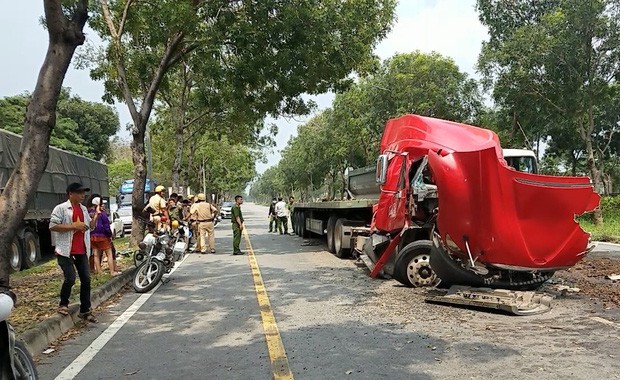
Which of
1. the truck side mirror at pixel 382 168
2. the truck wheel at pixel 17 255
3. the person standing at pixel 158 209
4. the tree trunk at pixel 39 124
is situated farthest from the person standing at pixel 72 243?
the truck wheel at pixel 17 255

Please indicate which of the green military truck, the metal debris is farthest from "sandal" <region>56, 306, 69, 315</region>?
the metal debris

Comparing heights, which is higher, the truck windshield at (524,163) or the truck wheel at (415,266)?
the truck windshield at (524,163)

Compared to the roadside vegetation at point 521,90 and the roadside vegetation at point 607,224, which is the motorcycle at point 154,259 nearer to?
the roadside vegetation at point 521,90

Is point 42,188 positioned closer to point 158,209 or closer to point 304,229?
point 158,209

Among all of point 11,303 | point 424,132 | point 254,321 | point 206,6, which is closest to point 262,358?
point 254,321

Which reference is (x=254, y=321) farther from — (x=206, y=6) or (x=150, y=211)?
(x=206, y=6)

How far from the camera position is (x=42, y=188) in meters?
15.0

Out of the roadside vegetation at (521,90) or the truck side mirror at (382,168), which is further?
the roadside vegetation at (521,90)

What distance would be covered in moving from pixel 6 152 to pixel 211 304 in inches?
309

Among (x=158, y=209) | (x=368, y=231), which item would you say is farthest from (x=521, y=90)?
(x=158, y=209)

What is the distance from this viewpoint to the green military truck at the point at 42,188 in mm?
12555

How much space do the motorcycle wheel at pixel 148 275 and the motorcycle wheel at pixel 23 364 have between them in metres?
5.25

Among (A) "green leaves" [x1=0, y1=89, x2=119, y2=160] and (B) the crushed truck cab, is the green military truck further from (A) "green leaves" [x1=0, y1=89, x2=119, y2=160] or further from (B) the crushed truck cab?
(A) "green leaves" [x1=0, y1=89, x2=119, y2=160]

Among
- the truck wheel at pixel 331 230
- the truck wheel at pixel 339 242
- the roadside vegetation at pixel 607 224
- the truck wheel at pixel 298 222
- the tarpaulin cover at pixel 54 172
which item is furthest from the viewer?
the truck wheel at pixel 298 222
